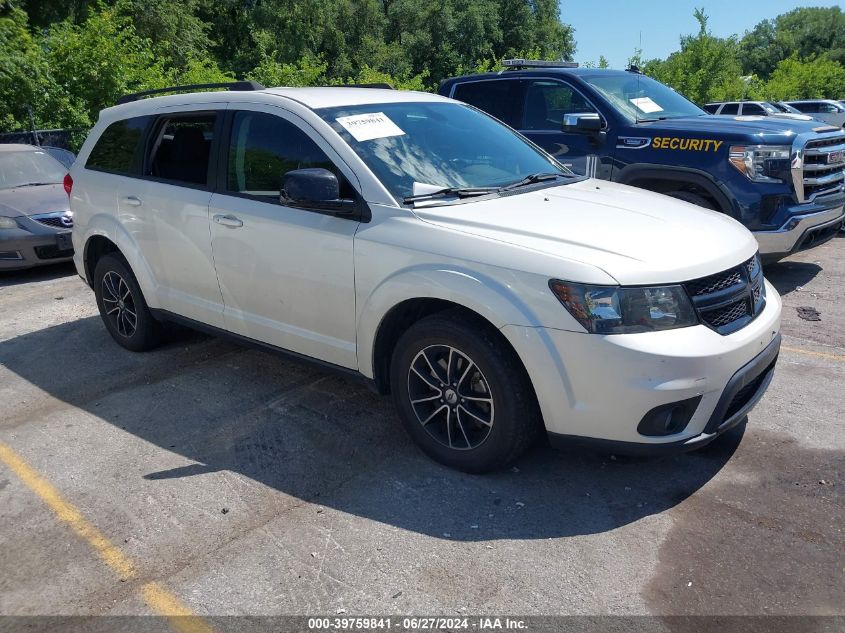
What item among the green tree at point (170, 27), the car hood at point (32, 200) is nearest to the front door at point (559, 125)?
the car hood at point (32, 200)

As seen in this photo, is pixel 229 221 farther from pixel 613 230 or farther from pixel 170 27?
pixel 170 27

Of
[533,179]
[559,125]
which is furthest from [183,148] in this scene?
[559,125]

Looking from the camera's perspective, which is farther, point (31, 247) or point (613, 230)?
point (31, 247)

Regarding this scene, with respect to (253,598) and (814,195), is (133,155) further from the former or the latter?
(814,195)

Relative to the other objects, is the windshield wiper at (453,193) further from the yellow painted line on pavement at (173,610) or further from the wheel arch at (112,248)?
the wheel arch at (112,248)

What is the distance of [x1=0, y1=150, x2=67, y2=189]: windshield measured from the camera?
9.16m

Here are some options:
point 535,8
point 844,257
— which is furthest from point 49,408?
point 535,8

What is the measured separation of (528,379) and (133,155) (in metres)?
3.45

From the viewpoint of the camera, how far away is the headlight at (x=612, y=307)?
118 inches

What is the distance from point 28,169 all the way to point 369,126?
736 cm

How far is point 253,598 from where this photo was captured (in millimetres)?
2785

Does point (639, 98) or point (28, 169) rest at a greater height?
point (639, 98)

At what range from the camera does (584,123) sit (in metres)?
6.63

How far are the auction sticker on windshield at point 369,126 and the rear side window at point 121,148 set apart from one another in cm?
185
